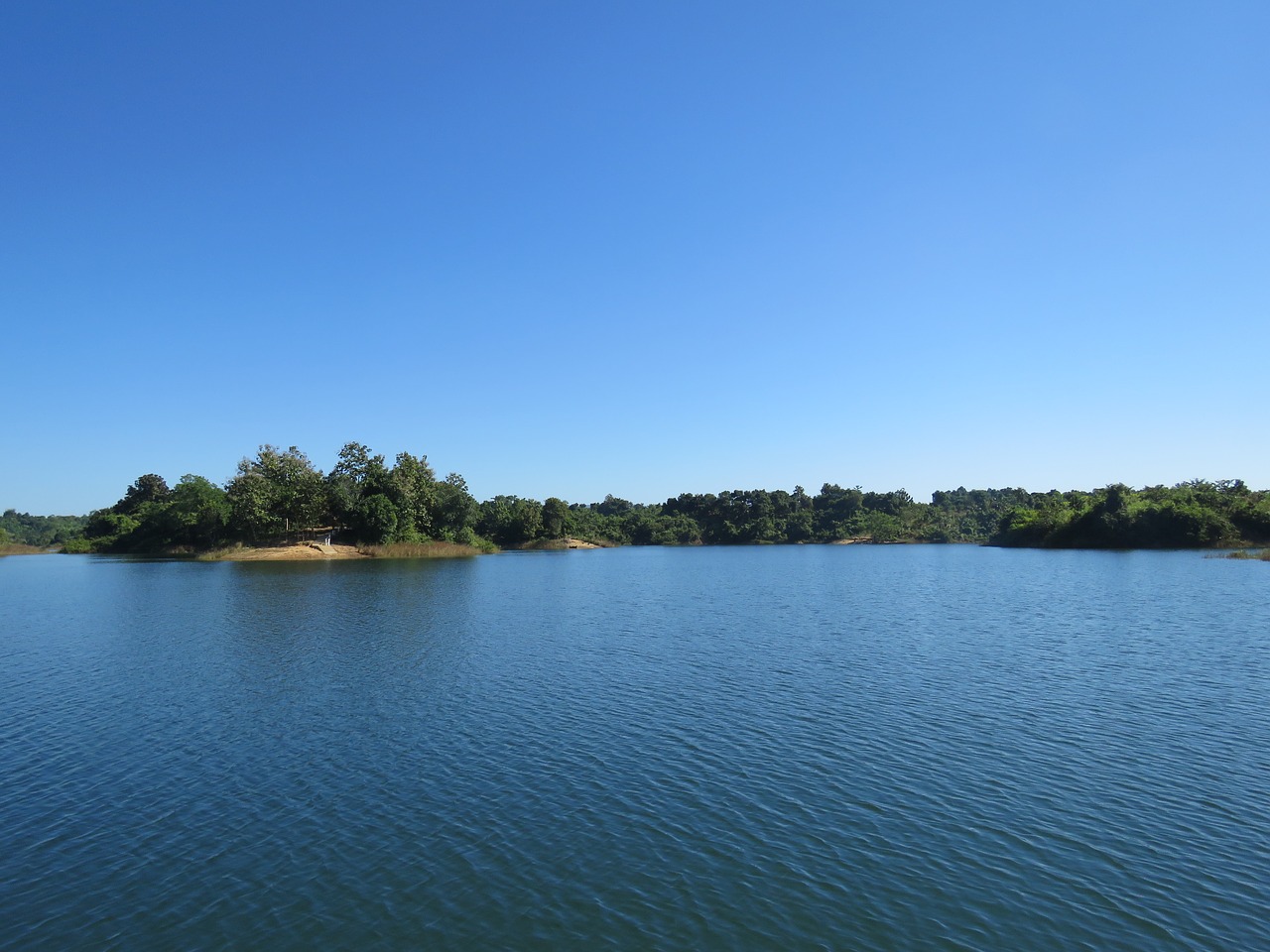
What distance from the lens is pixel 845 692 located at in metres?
24.1

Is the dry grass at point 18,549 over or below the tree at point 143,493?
below

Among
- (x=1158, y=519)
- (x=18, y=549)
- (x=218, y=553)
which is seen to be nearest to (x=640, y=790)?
(x=218, y=553)

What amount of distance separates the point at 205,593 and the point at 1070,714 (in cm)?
5837

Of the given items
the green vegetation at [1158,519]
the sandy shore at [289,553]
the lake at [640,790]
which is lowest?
the lake at [640,790]

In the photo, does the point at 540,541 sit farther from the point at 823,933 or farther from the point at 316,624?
the point at 823,933

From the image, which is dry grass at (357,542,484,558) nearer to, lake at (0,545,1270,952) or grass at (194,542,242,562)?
grass at (194,542,242,562)

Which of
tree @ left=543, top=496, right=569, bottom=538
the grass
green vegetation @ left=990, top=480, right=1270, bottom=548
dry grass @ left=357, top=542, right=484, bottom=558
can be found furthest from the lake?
tree @ left=543, top=496, right=569, bottom=538

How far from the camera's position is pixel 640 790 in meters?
15.7

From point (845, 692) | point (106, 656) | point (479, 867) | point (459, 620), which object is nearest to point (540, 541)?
point (459, 620)

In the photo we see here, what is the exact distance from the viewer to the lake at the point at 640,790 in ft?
35.1

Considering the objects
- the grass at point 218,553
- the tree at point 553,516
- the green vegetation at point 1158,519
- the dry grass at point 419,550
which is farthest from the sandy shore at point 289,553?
the green vegetation at point 1158,519

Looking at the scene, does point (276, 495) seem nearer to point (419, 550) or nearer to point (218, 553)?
point (218, 553)

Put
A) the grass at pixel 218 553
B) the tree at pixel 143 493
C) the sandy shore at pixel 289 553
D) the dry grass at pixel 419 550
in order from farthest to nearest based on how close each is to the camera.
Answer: the tree at pixel 143 493 → the dry grass at pixel 419 550 → the grass at pixel 218 553 → the sandy shore at pixel 289 553

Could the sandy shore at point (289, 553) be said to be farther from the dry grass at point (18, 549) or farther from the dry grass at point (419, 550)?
the dry grass at point (18, 549)
